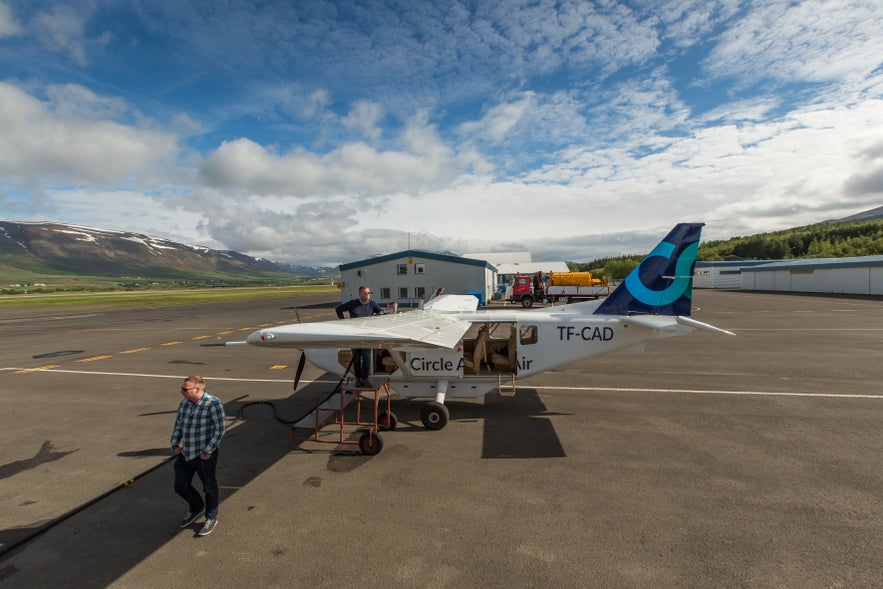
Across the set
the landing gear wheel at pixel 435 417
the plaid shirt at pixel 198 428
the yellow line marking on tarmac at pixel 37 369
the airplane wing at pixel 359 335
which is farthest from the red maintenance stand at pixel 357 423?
the yellow line marking on tarmac at pixel 37 369

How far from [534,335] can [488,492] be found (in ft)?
12.8

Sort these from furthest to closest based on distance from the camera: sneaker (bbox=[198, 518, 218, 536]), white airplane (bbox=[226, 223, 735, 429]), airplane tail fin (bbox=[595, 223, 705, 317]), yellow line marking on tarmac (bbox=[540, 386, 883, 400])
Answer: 1. yellow line marking on tarmac (bbox=[540, 386, 883, 400])
2. airplane tail fin (bbox=[595, 223, 705, 317])
3. white airplane (bbox=[226, 223, 735, 429])
4. sneaker (bbox=[198, 518, 218, 536])

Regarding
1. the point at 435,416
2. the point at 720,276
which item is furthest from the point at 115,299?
the point at 720,276

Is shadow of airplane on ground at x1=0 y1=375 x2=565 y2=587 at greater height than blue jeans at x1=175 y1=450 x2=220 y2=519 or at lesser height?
lesser

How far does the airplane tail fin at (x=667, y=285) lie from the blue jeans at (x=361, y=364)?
17.5 feet

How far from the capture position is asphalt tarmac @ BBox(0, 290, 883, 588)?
162 inches

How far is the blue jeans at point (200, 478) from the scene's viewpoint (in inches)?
181

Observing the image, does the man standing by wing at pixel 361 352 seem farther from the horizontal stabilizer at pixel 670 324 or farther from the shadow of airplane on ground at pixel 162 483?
the horizontal stabilizer at pixel 670 324

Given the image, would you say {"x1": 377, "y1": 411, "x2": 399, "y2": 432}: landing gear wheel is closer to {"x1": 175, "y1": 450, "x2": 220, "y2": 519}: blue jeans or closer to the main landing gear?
the main landing gear

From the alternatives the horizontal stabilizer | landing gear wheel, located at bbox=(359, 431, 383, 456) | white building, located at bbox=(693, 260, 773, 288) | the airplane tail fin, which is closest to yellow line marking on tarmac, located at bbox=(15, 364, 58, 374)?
landing gear wheel, located at bbox=(359, 431, 383, 456)

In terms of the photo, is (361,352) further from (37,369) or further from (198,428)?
(37,369)

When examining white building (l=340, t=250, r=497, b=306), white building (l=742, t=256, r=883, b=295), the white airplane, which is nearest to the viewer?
the white airplane

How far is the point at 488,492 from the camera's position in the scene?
5.52 metres

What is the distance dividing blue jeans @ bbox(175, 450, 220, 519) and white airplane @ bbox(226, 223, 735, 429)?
3269 millimetres
